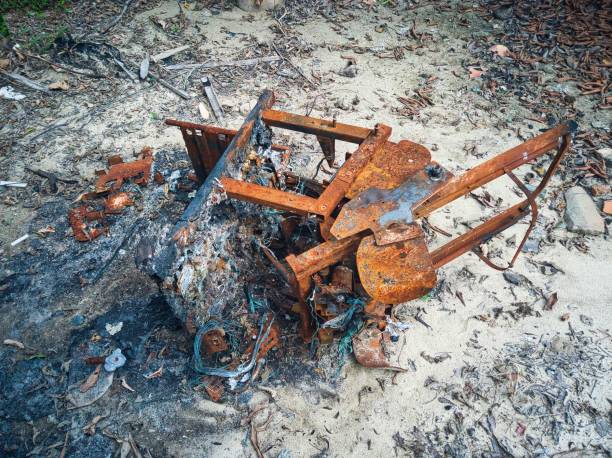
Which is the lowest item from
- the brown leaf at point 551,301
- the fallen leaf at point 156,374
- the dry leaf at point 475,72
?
the fallen leaf at point 156,374

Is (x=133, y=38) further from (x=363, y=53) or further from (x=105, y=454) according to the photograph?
(x=105, y=454)

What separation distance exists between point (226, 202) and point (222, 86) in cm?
505

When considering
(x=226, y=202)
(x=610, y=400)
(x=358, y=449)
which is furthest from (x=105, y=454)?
(x=610, y=400)

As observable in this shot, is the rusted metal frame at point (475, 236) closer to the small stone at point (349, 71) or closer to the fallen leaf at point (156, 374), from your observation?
the fallen leaf at point (156, 374)

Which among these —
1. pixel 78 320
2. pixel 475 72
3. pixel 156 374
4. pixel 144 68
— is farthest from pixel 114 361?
pixel 475 72

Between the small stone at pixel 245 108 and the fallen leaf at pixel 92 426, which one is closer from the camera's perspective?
the fallen leaf at pixel 92 426

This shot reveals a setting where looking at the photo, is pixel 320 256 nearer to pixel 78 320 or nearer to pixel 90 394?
pixel 90 394

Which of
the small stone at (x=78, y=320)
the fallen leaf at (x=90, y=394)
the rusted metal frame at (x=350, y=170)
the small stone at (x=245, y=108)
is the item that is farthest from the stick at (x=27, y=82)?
the rusted metal frame at (x=350, y=170)

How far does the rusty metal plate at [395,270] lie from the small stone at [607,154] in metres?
5.08

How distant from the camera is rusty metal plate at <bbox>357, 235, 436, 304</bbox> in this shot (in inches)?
127

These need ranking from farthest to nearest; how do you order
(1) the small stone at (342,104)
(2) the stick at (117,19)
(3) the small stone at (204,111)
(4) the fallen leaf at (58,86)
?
(2) the stick at (117,19) → (4) the fallen leaf at (58,86) → (1) the small stone at (342,104) → (3) the small stone at (204,111)

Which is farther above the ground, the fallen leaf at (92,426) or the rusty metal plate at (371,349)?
the rusty metal plate at (371,349)

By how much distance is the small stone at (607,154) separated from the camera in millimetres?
6380

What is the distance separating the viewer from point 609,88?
7.56m
